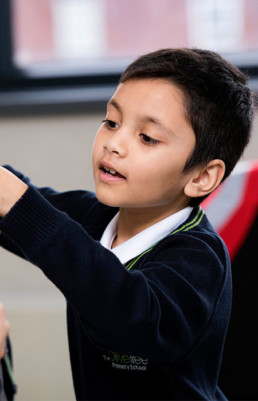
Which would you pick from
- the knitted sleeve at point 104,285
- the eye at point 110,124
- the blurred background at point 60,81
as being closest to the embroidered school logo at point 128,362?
the knitted sleeve at point 104,285

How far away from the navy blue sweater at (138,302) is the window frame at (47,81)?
1.08 m

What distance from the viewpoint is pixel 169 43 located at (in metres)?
2.07

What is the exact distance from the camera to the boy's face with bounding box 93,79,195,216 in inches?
33.0

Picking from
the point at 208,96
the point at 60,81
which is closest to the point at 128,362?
the point at 208,96

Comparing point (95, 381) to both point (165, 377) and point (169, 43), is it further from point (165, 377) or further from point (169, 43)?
point (169, 43)

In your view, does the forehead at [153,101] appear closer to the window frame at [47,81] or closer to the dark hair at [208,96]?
the dark hair at [208,96]

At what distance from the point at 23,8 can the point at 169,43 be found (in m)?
0.48

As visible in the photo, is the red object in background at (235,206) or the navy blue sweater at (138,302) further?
the red object in background at (235,206)

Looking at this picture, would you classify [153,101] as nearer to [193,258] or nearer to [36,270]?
[193,258]

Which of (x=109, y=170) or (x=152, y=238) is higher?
(x=109, y=170)

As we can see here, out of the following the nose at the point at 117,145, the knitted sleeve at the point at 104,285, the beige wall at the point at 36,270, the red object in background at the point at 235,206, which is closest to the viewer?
the knitted sleeve at the point at 104,285

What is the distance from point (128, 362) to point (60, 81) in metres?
1.35

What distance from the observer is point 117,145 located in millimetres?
830

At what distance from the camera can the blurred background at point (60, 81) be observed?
192 centimetres
